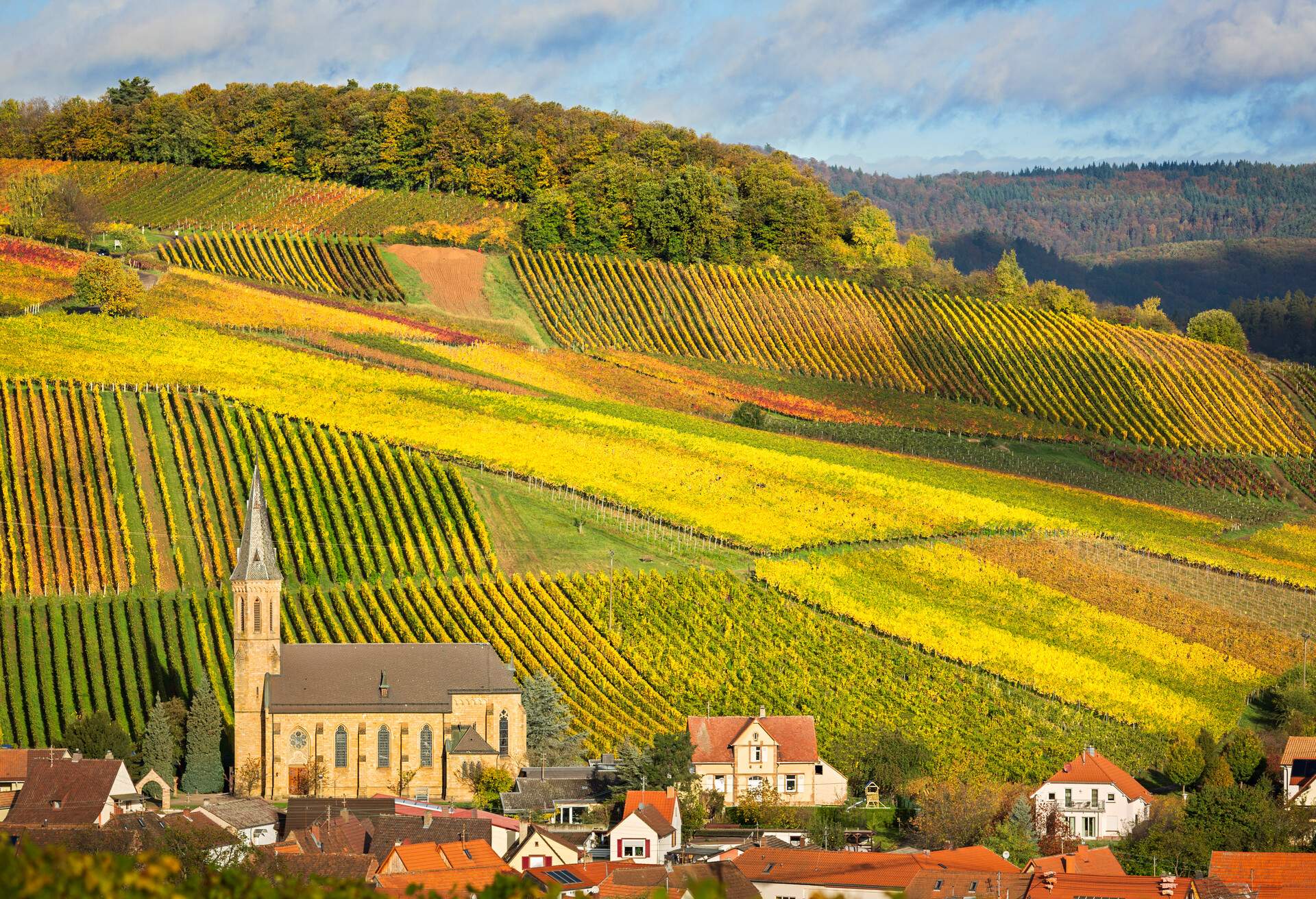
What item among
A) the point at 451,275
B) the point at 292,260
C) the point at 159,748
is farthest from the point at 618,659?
the point at 292,260

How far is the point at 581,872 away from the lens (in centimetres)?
4831

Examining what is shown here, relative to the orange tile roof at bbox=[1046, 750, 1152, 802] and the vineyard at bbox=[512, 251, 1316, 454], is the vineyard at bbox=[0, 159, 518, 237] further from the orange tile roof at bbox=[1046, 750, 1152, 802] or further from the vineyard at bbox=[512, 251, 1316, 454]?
the orange tile roof at bbox=[1046, 750, 1152, 802]

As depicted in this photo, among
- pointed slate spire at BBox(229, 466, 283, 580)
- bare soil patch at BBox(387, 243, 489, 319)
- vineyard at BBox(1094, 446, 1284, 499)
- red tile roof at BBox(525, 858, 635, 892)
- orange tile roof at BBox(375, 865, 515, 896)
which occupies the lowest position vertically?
red tile roof at BBox(525, 858, 635, 892)

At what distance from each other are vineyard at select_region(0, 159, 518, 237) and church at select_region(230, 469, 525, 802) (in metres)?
80.2

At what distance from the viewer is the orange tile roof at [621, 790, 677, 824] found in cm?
5594

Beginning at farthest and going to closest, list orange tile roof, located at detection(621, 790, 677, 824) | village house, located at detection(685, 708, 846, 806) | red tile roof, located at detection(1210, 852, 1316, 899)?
village house, located at detection(685, 708, 846, 806)
orange tile roof, located at detection(621, 790, 677, 824)
red tile roof, located at detection(1210, 852, 1316, 899)

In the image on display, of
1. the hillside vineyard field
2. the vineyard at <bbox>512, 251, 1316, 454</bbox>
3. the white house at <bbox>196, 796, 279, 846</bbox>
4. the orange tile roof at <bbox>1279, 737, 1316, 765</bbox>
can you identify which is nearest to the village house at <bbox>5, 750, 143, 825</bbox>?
the white house at <bbox>196, 796, 279, 846</bbox>

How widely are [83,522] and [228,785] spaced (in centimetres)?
1908

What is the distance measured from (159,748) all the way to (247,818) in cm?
1010

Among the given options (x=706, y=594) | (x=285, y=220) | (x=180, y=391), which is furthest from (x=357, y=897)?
(x=285, y=220)

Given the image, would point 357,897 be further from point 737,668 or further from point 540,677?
point 737,668

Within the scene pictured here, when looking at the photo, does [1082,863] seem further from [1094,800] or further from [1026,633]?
[1026,633]

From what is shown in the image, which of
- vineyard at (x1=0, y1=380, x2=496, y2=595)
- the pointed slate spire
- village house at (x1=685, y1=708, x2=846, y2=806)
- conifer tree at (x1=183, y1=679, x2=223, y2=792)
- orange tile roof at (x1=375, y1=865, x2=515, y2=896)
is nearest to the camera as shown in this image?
orange tile roof at (x1=375, y1=865, x2=515, y2=896)

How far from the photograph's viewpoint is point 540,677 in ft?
228
